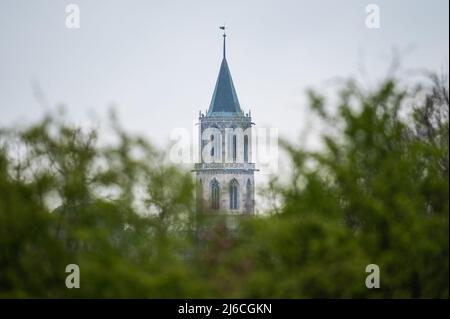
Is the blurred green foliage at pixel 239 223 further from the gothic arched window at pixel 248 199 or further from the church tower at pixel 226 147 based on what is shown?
the church tower at pixel 226 147

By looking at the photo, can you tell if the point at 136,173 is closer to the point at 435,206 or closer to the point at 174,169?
the point at 174,169

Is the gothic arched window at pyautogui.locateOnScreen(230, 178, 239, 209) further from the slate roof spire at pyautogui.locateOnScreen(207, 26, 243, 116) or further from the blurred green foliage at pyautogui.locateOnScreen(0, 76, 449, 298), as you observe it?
the blurred green foliage at pyautogui.locateOnScreen(0, 76, 449, 298)

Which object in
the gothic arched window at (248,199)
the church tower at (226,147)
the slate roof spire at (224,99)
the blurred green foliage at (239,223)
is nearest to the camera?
the blurred green foliage at (239,223)

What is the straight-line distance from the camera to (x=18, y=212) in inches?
1001

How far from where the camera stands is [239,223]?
26688 mm

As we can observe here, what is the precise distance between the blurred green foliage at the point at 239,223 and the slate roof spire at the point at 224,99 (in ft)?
325

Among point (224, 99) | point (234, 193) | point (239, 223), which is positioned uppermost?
point (224, 99)

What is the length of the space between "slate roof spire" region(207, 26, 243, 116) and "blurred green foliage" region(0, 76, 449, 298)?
99.2m

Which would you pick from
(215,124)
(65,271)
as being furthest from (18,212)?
(215,124)

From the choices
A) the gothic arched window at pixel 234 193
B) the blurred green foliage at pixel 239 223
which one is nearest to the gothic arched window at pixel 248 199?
the gothic arched window at pixel 234 193

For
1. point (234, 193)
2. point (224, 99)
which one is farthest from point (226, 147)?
point (224, 99)

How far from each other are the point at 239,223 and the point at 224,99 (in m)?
103

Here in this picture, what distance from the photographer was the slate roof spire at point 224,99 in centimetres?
12694

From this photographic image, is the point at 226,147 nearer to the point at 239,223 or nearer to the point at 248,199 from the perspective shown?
the point at 248,199
